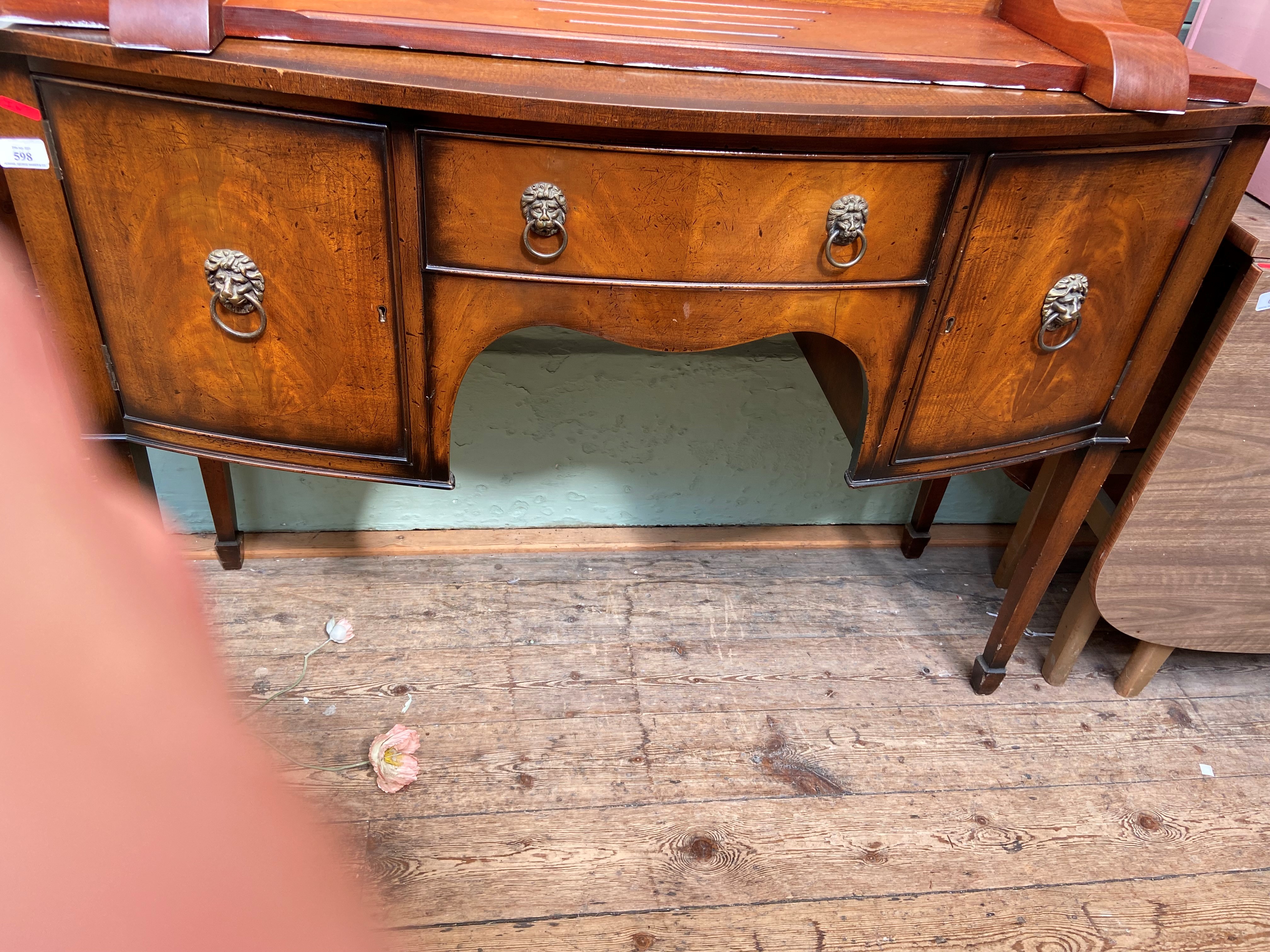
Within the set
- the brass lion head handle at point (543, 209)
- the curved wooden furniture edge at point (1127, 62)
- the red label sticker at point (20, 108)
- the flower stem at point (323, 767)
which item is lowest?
the flower stem at point (323, 767)

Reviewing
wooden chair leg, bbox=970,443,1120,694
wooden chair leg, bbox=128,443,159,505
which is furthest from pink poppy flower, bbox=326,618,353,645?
wooden chair leg, bbox=970,443,1120,694

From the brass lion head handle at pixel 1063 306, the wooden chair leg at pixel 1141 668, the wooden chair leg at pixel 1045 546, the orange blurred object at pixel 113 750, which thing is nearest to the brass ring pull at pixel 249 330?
the orange blurred object at pixel 113 750

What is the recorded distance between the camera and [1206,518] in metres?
1.43

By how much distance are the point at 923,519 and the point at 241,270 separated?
4.67 feet

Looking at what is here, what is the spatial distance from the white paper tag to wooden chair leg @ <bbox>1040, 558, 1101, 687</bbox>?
1533 millimetres

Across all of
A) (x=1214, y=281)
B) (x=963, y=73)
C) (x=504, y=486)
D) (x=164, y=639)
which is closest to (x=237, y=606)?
(x=504, y=486)

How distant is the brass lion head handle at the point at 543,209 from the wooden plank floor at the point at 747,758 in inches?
33.7

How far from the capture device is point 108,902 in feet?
0.66

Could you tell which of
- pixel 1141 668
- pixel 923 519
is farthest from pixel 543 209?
pixel 1141 668

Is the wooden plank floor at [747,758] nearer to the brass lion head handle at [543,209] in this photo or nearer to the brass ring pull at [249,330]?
the brass ring pull at [249,330]

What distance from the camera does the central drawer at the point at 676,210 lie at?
0.91m

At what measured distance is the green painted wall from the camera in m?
1.67

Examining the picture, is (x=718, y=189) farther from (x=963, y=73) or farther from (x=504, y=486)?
(x=504, y=486)

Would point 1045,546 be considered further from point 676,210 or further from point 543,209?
point 543,209
